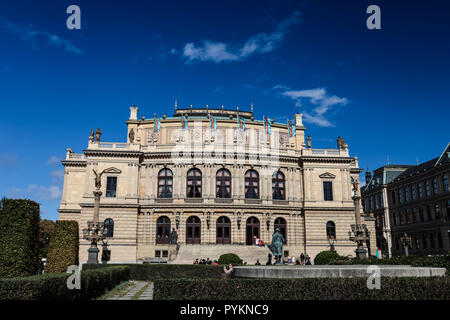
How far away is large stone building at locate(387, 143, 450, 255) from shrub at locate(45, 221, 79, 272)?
49.9 m

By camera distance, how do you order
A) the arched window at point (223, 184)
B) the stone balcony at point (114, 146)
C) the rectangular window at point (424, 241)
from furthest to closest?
the rectangular window at point (424, 241) → the arched window at point (223, 184) → the stone balcony at point (114, 146)

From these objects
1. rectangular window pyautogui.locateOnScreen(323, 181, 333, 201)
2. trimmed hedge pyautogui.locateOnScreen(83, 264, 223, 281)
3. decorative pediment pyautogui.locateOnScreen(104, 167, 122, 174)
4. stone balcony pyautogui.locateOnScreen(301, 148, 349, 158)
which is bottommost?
trimmed hedge pyautogui.locateOnScreen(83, 264, 223, 281)

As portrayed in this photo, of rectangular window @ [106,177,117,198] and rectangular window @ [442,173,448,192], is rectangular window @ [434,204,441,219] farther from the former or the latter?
rectangular window @ [106,177,117,198]

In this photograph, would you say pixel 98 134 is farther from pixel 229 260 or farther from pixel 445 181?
pixel 445 181

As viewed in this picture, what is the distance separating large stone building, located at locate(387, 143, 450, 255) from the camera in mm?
55312

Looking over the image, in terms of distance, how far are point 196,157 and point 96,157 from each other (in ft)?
42.7

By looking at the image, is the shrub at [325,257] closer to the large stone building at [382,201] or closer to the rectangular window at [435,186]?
the rectangular window at [435,186]

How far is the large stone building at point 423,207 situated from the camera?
181 ft

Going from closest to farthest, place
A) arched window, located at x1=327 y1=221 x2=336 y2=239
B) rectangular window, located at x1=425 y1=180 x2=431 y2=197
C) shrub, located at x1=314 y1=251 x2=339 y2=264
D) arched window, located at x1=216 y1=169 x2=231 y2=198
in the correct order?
1. shrub, located at x1=314 y1=251 x2=339 y2=264
2. arched window, located at x1=216 y1=169 x2=231 y2=198
3. arched window, located at x1=327 y1=221 x2=336 y2=239
4. rectangular window, located at x1=425 y1=180 x2=431 y2=197

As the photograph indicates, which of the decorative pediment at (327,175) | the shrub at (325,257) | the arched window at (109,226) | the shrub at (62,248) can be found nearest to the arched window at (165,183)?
the arched window at (109,226)

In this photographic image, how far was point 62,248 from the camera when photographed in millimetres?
24562

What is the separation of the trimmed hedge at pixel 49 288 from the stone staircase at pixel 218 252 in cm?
2473

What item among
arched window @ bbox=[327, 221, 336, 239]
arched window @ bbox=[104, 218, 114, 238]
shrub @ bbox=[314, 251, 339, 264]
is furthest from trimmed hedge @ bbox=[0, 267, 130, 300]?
arched window @ bbox=[327, 221, 336, 239]

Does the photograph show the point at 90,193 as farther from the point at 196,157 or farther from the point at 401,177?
the point at 401,177
